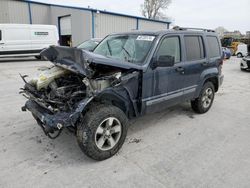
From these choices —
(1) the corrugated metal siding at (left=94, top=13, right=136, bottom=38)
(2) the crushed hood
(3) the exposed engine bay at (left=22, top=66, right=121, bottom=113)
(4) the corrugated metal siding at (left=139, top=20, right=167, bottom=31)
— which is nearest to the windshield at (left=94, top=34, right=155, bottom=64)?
(2) the crushed hood

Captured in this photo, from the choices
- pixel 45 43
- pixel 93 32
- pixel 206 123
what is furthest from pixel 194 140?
pixel 93 32

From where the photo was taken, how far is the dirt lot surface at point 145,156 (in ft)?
8.42

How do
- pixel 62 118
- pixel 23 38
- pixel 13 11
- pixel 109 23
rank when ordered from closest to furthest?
pixel 62 118 → pixel 23 38 → pixel 109 23 → pixel 13 11

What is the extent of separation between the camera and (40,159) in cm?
296

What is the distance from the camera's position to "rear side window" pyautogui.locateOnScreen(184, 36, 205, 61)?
4.09 metres

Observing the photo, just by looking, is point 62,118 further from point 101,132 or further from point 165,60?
point 165,60

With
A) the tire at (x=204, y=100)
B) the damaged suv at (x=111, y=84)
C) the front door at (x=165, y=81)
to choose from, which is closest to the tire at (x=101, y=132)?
the damaged suv at (x=111, y=84)

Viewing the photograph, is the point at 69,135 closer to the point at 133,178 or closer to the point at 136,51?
the point at 133,178

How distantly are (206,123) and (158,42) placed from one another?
2071 millimetres

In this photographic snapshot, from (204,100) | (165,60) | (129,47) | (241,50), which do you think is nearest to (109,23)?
(204,100)

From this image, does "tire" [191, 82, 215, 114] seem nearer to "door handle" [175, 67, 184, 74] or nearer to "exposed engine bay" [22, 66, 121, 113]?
"door handle" [175, 67, 184, 74]

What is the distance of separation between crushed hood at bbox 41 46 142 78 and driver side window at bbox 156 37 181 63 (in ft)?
2.11

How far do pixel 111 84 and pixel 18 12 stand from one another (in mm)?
20813

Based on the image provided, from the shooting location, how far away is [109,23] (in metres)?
18.3
